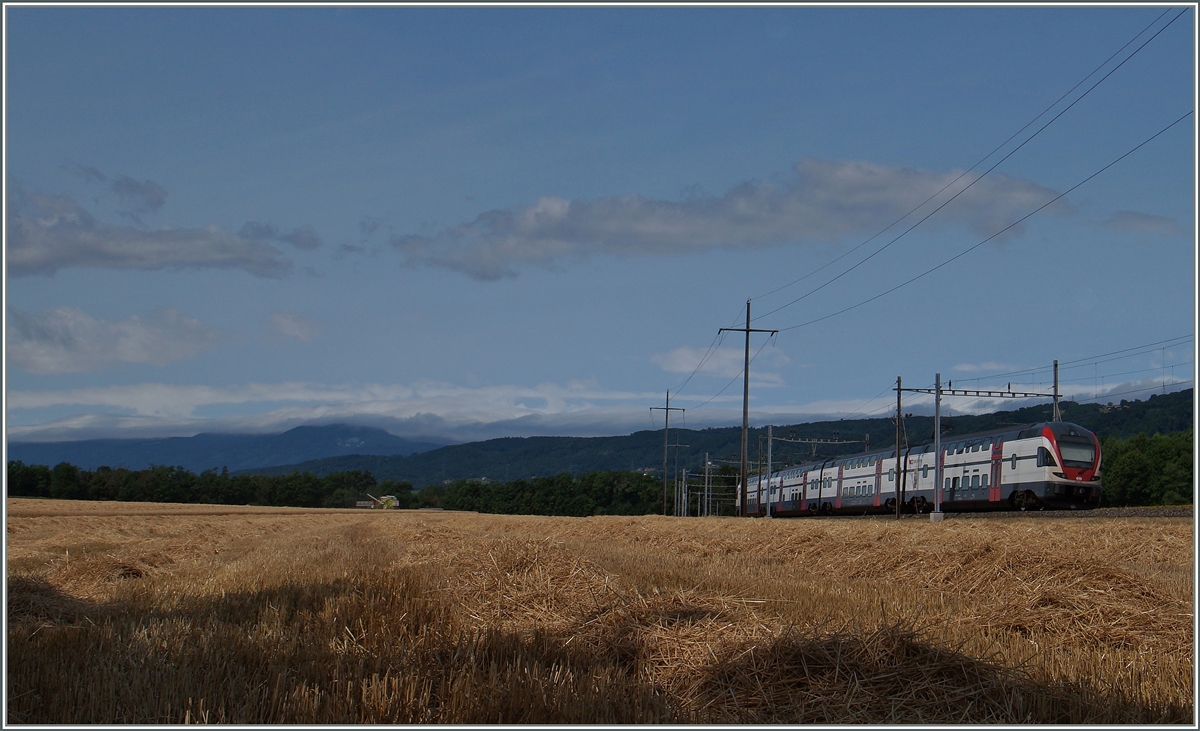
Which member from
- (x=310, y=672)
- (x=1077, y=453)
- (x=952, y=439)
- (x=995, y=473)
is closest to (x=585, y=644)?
(x=310, y=672)

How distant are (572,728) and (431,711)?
1.05m

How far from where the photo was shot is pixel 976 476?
48469 millimetres

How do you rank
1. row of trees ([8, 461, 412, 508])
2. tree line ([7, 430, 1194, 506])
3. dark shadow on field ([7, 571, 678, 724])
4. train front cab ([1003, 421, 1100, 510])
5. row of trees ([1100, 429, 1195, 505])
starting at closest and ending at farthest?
1. dark shadow on field ([7, 571, 678, 724])
2. train front cab ([1003, 421, 1100, 510])
3. row of trees ([1100, 429, 1195, 505])
4. tree line ([7, 430, 1194, 506])
5. row of trees ([8, 461, 412, 508])

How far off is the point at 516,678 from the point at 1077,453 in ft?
144

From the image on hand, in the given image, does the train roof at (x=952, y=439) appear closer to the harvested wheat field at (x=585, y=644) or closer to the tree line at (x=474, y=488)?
the harvested wheat field at (x=585, y=644)

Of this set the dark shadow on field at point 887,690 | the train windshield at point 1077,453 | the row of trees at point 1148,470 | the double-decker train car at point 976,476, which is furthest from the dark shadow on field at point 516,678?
the row of trees at point 1148,470

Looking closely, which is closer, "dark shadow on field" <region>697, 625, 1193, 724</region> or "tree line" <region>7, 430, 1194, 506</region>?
"dark shadow on field" <region>697, 625, 1193, 724</region>

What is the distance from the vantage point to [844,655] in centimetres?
621

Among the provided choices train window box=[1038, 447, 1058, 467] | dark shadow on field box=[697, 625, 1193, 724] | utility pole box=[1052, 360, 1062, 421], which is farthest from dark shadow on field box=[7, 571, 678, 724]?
utility pole box=[1052, 360, 1062, 421]

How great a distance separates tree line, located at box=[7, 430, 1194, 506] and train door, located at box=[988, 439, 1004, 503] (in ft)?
151

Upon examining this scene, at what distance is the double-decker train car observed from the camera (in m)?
42.5

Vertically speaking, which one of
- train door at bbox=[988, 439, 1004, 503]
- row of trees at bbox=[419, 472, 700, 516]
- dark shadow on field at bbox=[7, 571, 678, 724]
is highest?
train door at bbox=[988, 439, 1004, 503]

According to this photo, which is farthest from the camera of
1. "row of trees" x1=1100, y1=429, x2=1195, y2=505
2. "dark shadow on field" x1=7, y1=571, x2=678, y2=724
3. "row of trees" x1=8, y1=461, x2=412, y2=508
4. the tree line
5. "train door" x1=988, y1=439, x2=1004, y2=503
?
"row of trees" x1=8, y1=461, x2=412, y2=508

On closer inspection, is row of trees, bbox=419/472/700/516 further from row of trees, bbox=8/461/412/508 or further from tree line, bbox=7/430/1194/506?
row of trees, bbox=8/461/412/508
